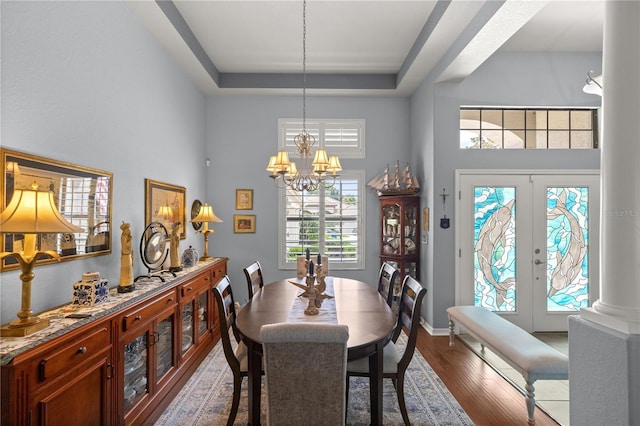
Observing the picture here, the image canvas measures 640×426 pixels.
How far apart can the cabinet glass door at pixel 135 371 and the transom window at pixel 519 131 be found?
13.3ft

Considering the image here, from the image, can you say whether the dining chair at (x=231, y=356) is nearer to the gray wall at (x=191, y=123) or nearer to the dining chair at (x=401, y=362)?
the dining chair at (x=401, y=362)

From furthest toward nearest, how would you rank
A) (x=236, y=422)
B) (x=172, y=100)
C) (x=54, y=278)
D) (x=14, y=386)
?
(x=172, y=100)
(x=236, y=422)
(x=54, y=278)
(x=14, y=386)

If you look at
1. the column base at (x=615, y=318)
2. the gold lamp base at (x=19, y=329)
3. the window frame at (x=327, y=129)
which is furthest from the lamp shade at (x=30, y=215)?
the window frame at (x=327, y=129)

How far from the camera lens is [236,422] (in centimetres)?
234

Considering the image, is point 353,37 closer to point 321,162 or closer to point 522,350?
point 321,162

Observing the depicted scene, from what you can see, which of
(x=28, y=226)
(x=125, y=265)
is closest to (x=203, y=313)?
(x=125, y=265)

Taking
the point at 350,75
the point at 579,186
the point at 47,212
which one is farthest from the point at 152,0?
the point at 579,186

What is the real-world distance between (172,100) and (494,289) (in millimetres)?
4499

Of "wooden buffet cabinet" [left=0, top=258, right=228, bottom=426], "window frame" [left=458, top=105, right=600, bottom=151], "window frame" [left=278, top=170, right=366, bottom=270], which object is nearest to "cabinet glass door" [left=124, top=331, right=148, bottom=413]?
"wooden buffet cabinet" [left=0, top=258, right=228, bottom=426]

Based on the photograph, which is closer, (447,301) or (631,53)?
(631,53)

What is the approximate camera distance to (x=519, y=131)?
421 cm

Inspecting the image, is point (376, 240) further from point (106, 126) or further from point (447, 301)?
point (106, 126)

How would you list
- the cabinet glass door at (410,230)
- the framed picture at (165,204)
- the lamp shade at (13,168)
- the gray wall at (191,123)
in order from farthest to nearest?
the cabinet glass door at (410,230) → the framed picture at (165,204) → the gray wall at (191,123) → the lamp shade at (13,168)

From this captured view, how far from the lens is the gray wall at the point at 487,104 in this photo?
4066 mm
